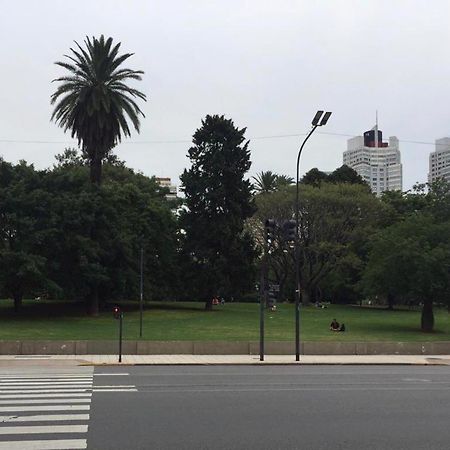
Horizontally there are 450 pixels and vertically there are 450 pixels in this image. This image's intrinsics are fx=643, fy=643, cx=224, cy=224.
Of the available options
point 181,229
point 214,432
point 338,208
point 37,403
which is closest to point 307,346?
point 37,403

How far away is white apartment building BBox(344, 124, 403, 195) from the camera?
304 ft

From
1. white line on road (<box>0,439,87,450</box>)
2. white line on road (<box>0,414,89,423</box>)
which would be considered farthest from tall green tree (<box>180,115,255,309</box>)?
white line on road (<box>0,439,87,450</box>)

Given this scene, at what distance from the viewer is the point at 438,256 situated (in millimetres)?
43688

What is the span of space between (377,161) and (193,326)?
61.7m

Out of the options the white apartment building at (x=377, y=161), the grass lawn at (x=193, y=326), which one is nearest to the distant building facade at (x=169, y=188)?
the grass lawn at (x=193, y=326)

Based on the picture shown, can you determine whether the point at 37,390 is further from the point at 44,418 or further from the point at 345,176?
the point at 345,176

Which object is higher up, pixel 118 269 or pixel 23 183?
pixel 23 183

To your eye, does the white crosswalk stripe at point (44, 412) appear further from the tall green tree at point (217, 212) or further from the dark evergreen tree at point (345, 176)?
the dark evergreen tree at point (345, 176)

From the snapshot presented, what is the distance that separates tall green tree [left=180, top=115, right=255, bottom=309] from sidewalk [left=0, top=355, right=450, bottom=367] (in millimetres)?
31127

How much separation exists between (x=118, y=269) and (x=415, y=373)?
37.7 m

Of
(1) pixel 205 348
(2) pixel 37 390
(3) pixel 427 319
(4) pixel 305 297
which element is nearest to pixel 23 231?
(1) pixel 205 348

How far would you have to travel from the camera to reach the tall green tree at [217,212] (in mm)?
61000

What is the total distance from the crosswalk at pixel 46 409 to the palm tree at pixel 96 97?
119ft

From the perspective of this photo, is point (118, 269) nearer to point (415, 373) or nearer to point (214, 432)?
point (415, 373)
